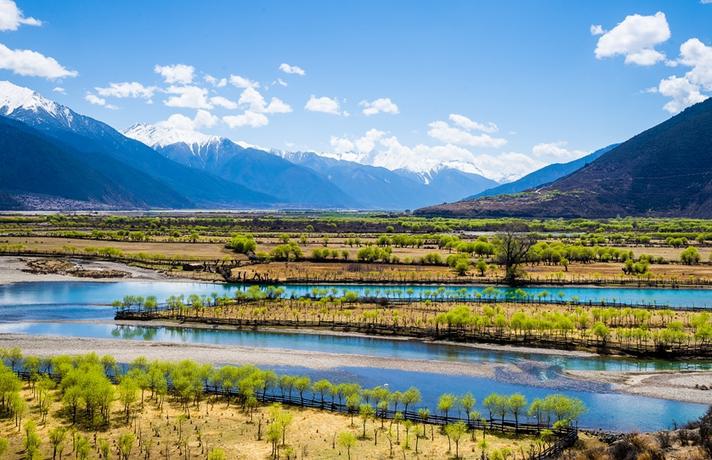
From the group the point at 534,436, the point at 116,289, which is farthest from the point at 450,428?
the point at 116,289

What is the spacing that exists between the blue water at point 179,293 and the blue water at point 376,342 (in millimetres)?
139

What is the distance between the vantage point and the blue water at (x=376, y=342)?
43.9 m

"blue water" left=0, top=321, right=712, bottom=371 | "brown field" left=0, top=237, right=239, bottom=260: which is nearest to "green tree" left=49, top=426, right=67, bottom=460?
"blue water" left=0, top=321, right=712, bottom=371

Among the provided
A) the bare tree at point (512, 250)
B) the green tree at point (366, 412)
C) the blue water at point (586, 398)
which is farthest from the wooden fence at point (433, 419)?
the bare tree at point (512, 250)

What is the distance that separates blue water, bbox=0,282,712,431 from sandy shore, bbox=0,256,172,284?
4199 mm

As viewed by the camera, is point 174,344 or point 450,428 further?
point 174,344

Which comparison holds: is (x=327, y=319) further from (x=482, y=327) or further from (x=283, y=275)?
(x=283, y=275)

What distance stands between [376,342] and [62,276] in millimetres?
70815

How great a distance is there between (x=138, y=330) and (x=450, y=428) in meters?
46.0

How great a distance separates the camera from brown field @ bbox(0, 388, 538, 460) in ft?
113

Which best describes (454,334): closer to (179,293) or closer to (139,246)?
(179,293)

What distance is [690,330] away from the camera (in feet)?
213

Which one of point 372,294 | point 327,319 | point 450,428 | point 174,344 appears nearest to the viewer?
point 450,428

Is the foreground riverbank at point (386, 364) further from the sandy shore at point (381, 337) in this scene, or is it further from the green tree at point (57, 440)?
the green tree at point (57, 440)
